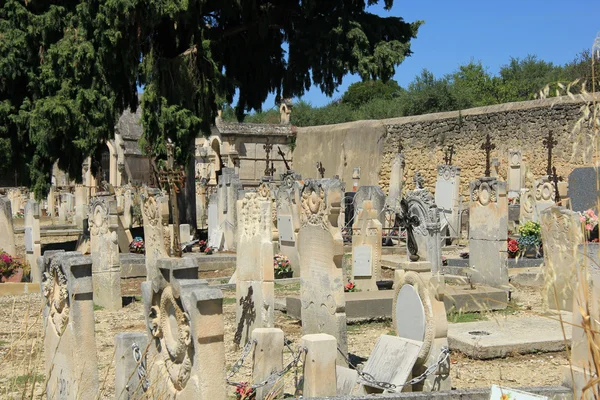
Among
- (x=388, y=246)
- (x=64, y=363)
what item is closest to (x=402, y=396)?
(x=64, y=363)

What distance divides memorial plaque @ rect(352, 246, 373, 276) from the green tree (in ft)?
26.2

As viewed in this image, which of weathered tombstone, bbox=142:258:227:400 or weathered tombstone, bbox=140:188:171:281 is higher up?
weathered tombstone, bbox=140:188:171:281

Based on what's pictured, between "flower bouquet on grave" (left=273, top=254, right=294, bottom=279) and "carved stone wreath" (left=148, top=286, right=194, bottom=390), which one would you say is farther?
"flower bouquet on grave" (left=273, top=254, right=294, bottom=279)

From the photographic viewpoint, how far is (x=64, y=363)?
5254mm

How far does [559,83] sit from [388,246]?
562 inches

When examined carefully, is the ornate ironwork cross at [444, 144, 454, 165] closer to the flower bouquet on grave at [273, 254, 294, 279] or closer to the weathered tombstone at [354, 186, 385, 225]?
the weathered tombstone at [354, 186, 385, 225]

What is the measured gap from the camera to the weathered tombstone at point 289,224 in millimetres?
13648

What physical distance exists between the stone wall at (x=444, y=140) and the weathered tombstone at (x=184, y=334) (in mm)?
17030

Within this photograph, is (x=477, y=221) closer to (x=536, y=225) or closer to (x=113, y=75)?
(x=536, y=225)

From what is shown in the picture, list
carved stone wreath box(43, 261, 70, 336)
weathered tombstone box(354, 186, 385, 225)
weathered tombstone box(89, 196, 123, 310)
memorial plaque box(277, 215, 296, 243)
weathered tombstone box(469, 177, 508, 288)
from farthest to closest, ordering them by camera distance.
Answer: weathered tombstone box(354, 186, 385, 225) < memorial plaque box(277, 215, 296, 243) < weathered tombstone box(469, 177, 508, 288) < weathered tombstone box(89, 196, 123, 310) < carved stone wreath box(43, 261, 70, 336)

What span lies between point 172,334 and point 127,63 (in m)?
14.5

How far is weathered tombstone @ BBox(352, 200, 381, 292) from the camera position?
37.1 ft

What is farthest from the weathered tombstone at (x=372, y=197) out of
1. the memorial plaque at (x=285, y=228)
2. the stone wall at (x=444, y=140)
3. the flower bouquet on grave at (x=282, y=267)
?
the stone wall at (x=444, y=140)

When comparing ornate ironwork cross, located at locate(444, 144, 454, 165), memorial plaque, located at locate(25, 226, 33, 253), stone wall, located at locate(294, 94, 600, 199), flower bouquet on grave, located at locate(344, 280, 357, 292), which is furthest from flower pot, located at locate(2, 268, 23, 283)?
ornate ironwork cross, located at locate(444, 144, 454, 165)
